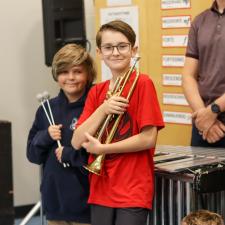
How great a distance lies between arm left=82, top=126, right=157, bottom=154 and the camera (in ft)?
6.45

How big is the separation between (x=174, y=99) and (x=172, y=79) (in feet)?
0.46

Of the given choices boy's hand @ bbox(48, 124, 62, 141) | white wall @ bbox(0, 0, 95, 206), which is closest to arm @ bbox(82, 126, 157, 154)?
boy's hand @ bbox(48, 124, 62, 141)

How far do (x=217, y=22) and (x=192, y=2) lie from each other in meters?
0.82

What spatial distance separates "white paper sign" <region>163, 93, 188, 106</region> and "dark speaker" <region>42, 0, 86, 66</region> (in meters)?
0.83

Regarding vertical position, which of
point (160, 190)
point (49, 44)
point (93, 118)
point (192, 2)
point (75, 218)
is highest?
point (192, 2)

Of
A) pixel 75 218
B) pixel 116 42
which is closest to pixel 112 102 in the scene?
pixel 116 42

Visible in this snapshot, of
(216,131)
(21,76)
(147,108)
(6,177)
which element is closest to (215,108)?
(216,131)

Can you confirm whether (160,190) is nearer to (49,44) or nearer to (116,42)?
(116,42)

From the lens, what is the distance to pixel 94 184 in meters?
2.11

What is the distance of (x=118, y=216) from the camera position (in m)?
2.01

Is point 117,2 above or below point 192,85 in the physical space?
above

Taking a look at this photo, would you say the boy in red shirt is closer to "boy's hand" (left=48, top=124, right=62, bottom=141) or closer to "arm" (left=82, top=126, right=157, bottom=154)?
"arm" (left=82, top=126, right=157, bottom=154)

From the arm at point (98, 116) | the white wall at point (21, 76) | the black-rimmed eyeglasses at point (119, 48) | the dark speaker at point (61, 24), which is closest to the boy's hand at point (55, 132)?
the arm at point (98, 116)

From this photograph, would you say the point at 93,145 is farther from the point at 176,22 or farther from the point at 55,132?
the point at 176,22
